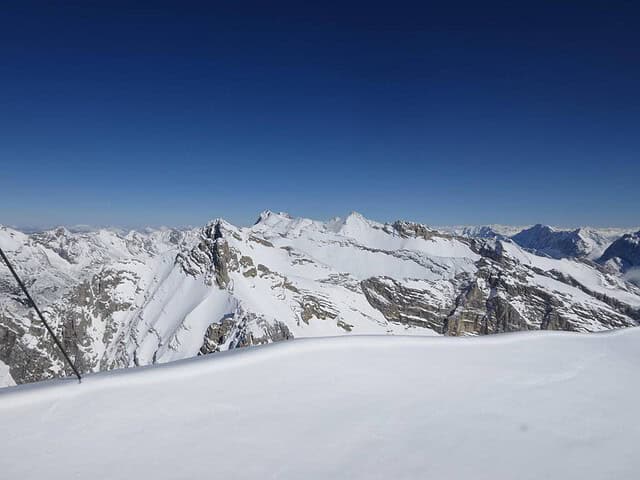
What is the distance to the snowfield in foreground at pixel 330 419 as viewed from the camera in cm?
283

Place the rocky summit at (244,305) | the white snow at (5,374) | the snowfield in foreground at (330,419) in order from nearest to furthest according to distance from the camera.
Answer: the snowfield in foreground at (330,419), the white snow at (5,374), the rocky summit at (244,305)

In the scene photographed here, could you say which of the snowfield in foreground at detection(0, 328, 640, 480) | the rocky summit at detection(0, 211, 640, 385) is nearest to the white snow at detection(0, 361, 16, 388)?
the rocky summit at detection(0, 211, 640, 385)

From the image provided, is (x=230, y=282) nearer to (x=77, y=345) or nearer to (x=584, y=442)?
(x=77, y=345)

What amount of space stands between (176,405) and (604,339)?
6.44 meters

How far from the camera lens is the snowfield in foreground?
283 cm

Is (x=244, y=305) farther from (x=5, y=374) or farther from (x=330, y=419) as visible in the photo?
(x=330, y=419)

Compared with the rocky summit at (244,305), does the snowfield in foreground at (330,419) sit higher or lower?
higher

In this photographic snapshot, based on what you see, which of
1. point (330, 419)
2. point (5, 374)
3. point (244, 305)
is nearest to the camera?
point (330, 419)

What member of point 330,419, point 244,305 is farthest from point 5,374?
point 330,419

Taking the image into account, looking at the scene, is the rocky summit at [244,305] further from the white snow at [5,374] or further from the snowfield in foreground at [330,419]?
the snowfield in foreground at [330,419]

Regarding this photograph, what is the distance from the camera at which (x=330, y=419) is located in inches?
135

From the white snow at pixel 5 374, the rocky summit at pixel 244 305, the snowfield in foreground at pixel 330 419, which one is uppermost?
the snowfield in foreground at pixel 330 419

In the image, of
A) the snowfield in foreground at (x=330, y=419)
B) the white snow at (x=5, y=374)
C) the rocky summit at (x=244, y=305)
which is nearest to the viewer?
the snowfield in foreground at (x=330, y=419)

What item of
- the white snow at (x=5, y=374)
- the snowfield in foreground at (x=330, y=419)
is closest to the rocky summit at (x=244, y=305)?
the white snow at (x=5, y=374)
